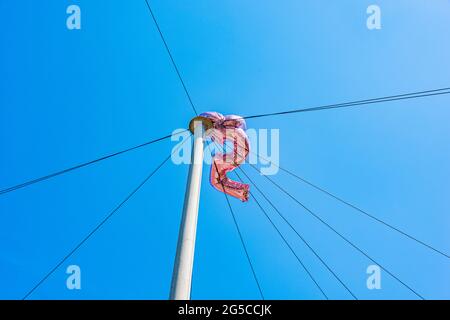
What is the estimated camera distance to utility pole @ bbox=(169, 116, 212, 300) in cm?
600

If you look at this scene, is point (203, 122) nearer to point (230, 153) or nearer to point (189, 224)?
point (230, 153)

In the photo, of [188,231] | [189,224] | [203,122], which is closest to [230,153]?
[203,122]

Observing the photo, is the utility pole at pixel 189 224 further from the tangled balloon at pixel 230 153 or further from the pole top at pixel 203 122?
the tangled balloon at pixel 230 153

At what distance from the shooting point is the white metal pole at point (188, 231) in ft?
19.6

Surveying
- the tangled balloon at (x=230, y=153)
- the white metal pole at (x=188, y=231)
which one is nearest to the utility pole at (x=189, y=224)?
the white metal pole at (x=188, y=231)

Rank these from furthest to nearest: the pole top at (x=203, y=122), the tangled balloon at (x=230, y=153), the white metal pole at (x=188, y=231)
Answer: the tangled balloon at (x=230, y=153)
the pole top at (x=203, y=122)
the white metal pole at (x=188, y=231)

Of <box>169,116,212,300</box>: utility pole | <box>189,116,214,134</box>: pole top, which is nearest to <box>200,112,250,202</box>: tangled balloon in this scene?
<box>189,116,214,134</box>: pole top

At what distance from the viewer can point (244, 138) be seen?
32.2 ft

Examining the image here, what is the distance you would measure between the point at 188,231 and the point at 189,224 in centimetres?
16

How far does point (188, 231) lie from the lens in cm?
667

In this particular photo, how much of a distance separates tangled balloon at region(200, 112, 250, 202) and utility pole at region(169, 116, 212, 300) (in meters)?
0.36
